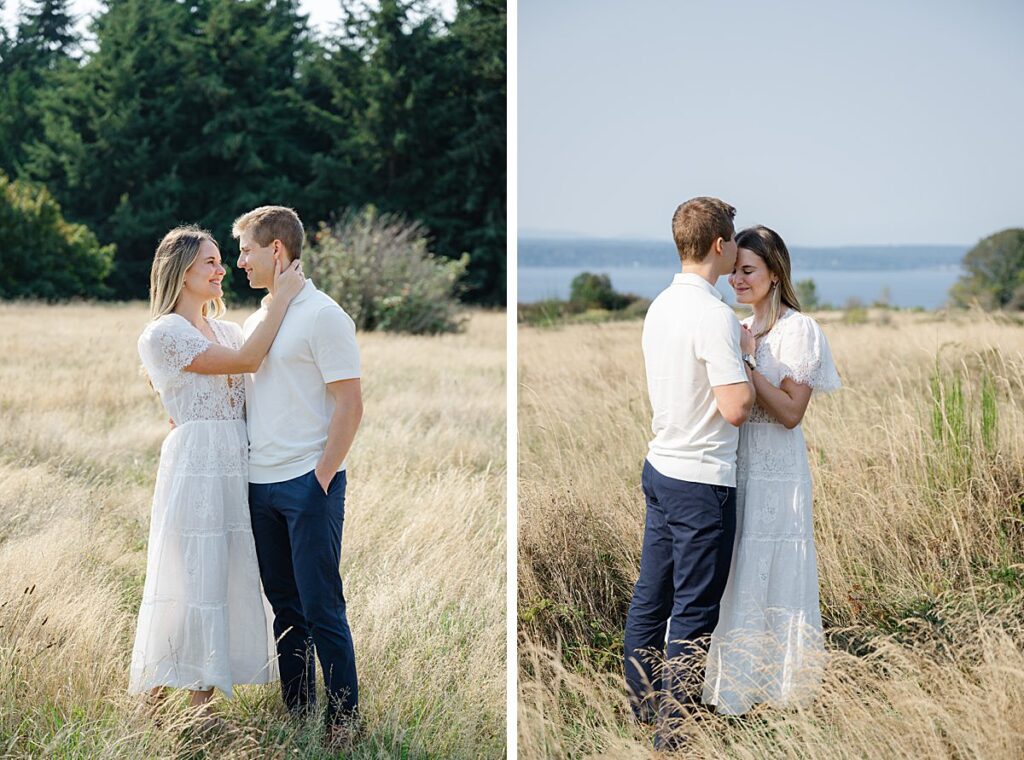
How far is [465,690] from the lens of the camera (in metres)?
3.36

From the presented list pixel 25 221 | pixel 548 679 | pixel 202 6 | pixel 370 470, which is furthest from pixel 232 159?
pixel 548 679

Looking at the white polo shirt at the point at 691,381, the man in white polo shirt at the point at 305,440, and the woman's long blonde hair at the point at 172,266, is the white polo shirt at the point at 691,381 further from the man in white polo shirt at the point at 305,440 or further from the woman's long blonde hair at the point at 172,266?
the woman's long blonde hair at the point at 172,266

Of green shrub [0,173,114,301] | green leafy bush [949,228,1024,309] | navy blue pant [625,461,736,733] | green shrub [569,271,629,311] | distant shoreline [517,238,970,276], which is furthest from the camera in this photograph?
distant shoreline [517,238,970,276]

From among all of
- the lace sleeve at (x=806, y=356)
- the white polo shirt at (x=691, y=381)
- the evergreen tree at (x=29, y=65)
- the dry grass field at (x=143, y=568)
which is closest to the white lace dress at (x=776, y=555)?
the lace sleeve at (x=806, y=356)

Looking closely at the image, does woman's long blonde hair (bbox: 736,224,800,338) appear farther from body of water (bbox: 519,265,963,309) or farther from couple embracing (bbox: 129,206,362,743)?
body of water (bbox: 519,265,963,309)

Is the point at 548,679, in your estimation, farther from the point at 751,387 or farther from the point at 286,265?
the point at 286,265

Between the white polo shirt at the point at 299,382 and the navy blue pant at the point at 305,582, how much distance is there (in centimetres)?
7

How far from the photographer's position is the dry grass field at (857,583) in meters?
2.74

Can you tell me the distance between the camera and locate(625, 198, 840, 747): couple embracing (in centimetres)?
269

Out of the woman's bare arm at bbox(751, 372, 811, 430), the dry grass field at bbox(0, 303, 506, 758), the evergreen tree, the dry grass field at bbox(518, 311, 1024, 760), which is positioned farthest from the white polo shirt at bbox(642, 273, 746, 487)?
the evergreen tree

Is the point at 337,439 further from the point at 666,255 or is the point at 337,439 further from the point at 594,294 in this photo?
the point at 666,255

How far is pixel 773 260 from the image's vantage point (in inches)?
109

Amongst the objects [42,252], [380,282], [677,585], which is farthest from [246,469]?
[42,252]

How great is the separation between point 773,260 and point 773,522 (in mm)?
696
